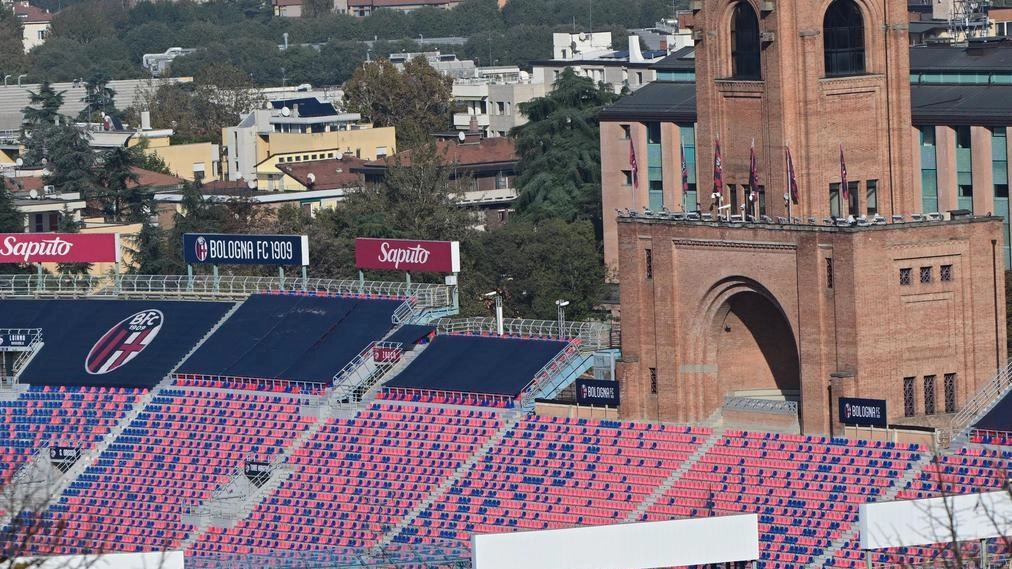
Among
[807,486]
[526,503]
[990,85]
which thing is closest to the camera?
[807,486]

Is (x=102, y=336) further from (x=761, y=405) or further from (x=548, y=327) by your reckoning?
(x=761, y=405)

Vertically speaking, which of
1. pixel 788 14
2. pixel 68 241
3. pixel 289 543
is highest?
pixel 788 14

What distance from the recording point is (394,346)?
103 meters

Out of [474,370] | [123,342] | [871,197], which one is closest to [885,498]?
[871,197]

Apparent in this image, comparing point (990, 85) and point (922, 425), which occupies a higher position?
point (990, 85)

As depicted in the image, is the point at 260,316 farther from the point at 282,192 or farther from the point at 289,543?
the point at 282,192

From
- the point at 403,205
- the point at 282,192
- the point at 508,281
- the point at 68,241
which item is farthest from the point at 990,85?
the point at 282,192

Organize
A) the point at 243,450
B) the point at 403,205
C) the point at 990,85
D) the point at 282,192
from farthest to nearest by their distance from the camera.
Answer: the point at 282,192 → the point at 403,205 → the point at 990,85 → the point at 243,450

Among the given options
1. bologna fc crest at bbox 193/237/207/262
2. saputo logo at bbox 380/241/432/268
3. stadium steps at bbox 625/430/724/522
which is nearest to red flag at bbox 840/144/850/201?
stadium steps at bbox 625/430/724/522

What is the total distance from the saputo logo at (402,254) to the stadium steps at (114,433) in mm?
8019

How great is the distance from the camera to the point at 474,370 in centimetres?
9894

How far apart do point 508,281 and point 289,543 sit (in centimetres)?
4475

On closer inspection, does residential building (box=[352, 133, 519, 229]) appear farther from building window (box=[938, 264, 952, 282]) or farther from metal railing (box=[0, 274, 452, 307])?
building window (box=[938, 264, 952, 282])

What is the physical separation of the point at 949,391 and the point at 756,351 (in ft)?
26.5
